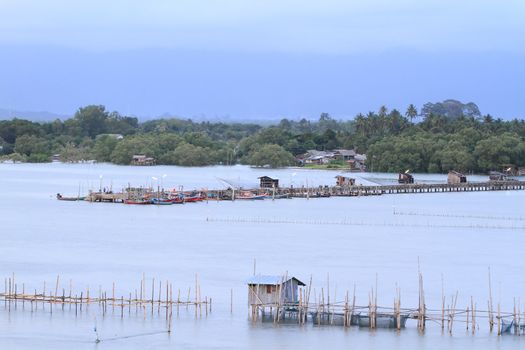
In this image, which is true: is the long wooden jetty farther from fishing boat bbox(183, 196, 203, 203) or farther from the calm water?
the calm water

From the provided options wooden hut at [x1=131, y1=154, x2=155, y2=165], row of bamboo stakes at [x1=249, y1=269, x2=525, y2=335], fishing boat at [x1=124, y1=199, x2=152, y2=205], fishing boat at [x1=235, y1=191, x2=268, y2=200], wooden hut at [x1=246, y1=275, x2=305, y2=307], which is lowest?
row of bamboo stakes at [x1=249, y1=269, x2=525, y2=335]

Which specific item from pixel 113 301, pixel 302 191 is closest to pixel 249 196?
pixel 302 191

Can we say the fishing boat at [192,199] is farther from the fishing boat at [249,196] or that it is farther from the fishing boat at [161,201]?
the fishing boat at [249,196]

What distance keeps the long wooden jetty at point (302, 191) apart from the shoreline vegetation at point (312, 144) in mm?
16599

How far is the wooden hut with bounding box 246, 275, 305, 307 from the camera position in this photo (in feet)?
97.5

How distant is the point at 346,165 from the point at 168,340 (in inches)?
3472

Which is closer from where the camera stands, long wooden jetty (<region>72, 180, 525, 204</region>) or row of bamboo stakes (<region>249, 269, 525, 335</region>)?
row of bamboo stakes (<region>249, 269, 525, 335</region>)

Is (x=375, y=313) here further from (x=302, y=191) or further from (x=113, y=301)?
(x=302, y=191)

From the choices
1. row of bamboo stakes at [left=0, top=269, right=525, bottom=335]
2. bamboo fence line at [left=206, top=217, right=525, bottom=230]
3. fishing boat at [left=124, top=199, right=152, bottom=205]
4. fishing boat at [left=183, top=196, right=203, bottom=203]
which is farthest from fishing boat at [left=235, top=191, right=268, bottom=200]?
row of bamboo stakes at [left=0, top=269, right=525, bottom=335]

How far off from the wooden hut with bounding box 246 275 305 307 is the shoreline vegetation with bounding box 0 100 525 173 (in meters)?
75.6

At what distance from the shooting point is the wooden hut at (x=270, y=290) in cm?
2970

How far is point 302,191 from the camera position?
77.8 m

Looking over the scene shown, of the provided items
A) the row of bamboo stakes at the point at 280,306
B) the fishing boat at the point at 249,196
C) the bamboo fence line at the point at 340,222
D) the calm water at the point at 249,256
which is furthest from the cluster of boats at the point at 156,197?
the row of bamboo stakes at the point at 280,306

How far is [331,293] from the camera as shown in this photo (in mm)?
34469
